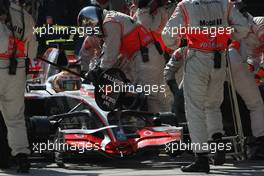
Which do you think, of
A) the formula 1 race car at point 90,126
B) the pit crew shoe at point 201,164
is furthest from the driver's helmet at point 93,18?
the pit crew shoe at point 201,164

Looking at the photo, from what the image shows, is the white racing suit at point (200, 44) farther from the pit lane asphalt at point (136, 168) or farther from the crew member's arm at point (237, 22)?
the pit lane asphalt at point (136, 168)

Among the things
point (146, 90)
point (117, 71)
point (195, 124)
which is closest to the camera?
point (195, 124)

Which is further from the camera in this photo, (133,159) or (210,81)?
(133,159)

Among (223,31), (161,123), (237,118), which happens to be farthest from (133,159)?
(223,31)

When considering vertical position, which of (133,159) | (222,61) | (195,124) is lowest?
(133,159)

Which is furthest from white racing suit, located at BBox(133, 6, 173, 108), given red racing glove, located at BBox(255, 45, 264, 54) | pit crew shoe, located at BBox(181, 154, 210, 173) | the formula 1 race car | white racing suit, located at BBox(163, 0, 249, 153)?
pit crew shoe, located at BBox(181, 154, 210, 173)

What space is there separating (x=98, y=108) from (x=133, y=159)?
32.5 inches

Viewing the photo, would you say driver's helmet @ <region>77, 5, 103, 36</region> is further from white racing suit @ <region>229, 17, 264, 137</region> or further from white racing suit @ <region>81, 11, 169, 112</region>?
white racing suit @ <region>229, 17, 264, 137</region>

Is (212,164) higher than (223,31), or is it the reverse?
(223,31)

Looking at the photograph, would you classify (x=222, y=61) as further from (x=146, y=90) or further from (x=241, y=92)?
(x=146, y=90)

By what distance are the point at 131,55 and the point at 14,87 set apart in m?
2.32

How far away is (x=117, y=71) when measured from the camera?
1020 centimetres

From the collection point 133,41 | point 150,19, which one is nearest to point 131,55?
point 133,41

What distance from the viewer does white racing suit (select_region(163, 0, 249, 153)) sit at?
883 cm
